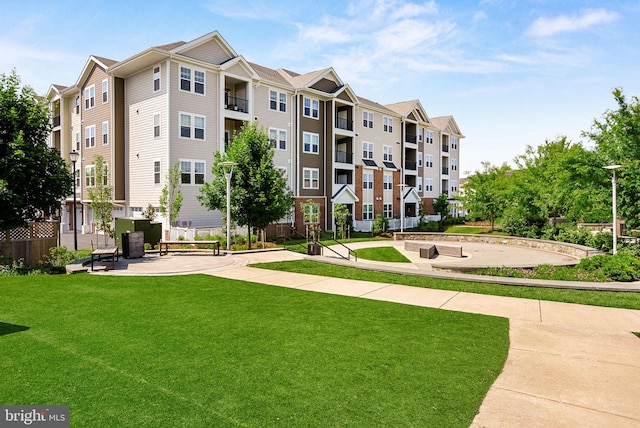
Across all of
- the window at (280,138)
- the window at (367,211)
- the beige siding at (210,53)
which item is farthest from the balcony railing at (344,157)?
the beige siding at (210,53)

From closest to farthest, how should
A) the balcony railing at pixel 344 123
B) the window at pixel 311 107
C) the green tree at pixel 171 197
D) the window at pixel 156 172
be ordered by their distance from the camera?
the green tree at pixel 171 197 → the window at pixel 156 172 → the window at pixel 311 107 → the balcony railing at pixel 344 123

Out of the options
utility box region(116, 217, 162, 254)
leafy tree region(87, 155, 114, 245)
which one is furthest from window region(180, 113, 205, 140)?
utility box region(116, 217, 162, 254)

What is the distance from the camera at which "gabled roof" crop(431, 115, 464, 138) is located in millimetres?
59656

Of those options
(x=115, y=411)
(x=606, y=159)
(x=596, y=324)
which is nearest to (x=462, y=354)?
(x=596, y=324)

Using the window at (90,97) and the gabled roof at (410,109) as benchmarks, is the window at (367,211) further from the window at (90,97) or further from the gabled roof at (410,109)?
the window at (90,97)

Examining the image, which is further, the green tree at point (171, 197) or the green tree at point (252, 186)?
the green tree at point (171, 197)

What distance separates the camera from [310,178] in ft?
121

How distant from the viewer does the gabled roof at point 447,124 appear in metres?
59.7

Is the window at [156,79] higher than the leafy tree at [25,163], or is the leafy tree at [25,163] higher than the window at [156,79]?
the window at [156,79]

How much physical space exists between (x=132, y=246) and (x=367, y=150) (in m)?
31.4

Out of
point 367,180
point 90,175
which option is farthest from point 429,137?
point 90,175

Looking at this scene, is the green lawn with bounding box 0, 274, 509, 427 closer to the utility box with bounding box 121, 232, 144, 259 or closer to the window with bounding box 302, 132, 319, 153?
the utility box with bounding box 121, 232, 144, 259

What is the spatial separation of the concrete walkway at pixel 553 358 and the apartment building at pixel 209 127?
61.9 feet

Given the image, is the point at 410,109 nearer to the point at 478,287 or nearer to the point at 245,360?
the point at 478,287
